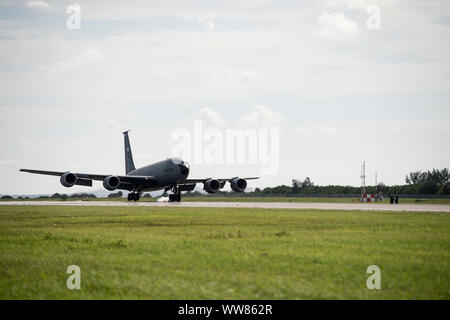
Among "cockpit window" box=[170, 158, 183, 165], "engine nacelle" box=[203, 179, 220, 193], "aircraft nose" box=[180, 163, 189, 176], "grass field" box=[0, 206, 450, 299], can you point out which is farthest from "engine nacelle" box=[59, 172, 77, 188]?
"grass field" box=[0, 206, 450, 299]

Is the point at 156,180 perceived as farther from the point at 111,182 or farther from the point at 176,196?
the point at 111,182

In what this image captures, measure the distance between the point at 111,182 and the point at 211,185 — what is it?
40.2 feet

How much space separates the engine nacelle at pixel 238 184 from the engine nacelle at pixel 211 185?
1830 mm

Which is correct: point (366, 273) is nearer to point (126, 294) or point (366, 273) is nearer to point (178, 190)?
point (126, 294)

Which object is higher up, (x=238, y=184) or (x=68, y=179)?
(x=68, y=179)

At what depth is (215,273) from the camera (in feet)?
38.5

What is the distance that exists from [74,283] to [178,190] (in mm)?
55798

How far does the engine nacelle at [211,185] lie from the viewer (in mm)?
65125

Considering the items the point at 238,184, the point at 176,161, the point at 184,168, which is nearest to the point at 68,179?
the point at 176,161

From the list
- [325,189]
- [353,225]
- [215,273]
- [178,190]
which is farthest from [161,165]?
[325,189]

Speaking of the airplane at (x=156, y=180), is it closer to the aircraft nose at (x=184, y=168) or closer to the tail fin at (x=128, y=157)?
the aircraft nose at (x=184, y=168)

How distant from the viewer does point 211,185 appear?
65500 mm

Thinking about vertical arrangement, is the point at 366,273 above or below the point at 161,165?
below

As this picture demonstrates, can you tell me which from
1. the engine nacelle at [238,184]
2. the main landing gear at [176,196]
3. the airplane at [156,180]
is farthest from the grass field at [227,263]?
the main landing gear at [176,196]
